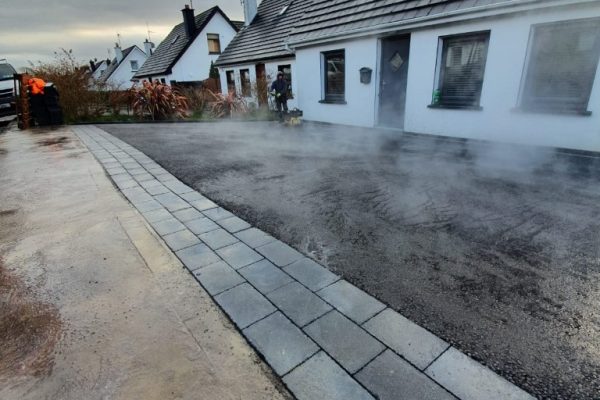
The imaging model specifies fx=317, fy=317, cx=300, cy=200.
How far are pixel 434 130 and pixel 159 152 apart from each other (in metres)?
5.99

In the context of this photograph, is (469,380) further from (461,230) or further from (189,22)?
(189,22)

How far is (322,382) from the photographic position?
140 cm

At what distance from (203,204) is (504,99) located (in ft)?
19.1

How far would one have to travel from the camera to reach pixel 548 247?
2.55 m

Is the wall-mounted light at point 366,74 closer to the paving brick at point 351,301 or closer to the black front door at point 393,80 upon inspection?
the black front door at point 393,80

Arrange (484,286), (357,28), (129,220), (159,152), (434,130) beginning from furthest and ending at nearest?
(357,28)
(434,130)
(159,152)
(129,220)
(484,286)

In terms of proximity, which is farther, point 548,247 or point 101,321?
point 548,247

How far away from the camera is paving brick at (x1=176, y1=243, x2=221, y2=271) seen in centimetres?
230

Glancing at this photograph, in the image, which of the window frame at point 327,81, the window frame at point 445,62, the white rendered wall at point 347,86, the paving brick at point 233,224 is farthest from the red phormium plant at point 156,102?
the paving brick at point 233,224

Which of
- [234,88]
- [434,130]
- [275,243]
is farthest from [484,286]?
[234,88]

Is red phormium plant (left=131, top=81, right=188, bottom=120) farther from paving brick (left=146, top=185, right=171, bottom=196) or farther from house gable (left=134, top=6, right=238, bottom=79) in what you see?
house gable (left=134, top=6, right=238, bottom=79)

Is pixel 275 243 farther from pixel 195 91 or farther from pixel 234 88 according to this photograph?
pixel 234 88

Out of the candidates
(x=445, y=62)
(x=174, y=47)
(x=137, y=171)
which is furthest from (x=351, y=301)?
(x=174, y=47)

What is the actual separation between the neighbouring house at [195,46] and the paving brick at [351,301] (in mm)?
23124
